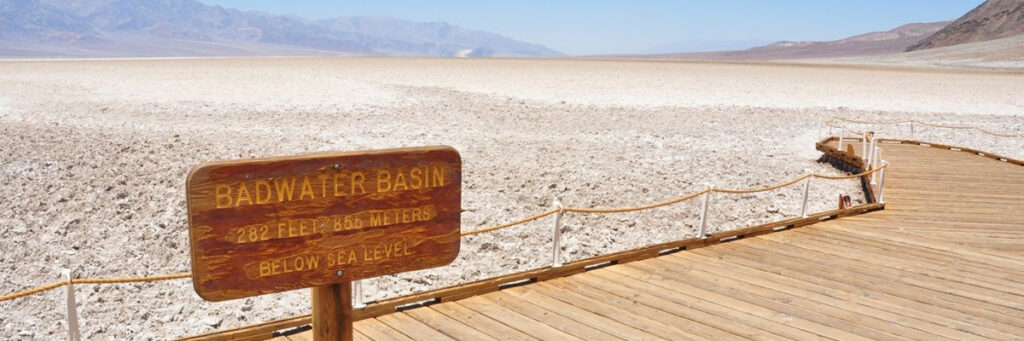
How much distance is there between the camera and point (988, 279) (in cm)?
762

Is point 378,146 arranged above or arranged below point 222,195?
below

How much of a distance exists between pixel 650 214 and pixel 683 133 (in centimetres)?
1184

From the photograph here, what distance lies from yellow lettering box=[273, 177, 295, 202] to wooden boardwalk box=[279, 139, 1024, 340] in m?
2.44

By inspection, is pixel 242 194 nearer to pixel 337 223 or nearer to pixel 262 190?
A: pixel 262 190

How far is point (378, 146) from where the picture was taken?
68.8 ft

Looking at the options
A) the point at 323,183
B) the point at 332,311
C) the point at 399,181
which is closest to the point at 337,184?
the point at 323,183

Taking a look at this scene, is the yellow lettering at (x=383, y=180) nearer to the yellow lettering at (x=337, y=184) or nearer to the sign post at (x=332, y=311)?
the yellow lettering at (x=337, y=184)

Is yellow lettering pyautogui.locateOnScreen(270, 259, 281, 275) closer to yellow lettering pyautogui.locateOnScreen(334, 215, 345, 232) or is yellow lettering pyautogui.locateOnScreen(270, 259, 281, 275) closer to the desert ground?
yellow lettering pyautogui.locateOnScreen(334, 215, 345, 232)

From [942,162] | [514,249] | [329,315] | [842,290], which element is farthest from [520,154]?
[329,315]

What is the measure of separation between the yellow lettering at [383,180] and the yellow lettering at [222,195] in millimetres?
706

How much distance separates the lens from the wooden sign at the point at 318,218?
3.42 m

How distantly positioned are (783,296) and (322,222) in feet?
15.6

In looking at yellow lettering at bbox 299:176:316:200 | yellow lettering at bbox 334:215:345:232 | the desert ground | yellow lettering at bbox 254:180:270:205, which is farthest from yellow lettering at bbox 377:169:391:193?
the desert ground

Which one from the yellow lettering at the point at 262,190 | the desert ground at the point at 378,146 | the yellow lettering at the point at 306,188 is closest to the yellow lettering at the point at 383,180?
the yellow lettering at the point at 306,188
